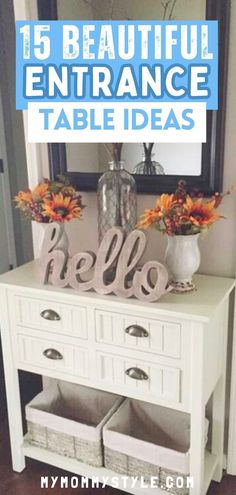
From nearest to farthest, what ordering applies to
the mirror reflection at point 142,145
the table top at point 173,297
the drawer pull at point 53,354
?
the table top at point 173,297
the mirror reflection at point 142,145
the drawer pull at point 53,354

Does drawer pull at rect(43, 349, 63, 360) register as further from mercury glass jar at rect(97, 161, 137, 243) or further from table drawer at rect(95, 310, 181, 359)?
mercury glass jar at rect(97, 161, 137, 243)

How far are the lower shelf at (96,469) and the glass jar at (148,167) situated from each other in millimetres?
1043

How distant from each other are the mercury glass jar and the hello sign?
0.14 metres

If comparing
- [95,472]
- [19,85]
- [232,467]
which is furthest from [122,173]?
[232,467]

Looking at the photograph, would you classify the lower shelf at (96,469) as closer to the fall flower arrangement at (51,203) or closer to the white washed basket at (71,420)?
the white washed basket at (71,420)

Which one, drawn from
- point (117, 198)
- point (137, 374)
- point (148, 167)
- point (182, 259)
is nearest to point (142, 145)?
point (148, 167)

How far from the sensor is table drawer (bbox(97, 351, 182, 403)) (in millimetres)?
1351

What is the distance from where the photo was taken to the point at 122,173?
1.50m

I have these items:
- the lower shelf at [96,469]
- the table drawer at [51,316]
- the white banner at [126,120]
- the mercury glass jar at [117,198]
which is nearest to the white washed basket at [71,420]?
the lower shelf at [96,469]

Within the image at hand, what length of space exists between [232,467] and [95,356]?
0.72 metres

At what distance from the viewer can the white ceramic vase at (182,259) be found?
1.39m

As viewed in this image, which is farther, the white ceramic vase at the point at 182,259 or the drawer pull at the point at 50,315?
the drawer pull at the point at 50,315

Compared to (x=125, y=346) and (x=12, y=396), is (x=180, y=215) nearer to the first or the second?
(x=125, y=346)

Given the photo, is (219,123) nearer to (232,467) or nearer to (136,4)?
(136,4)
